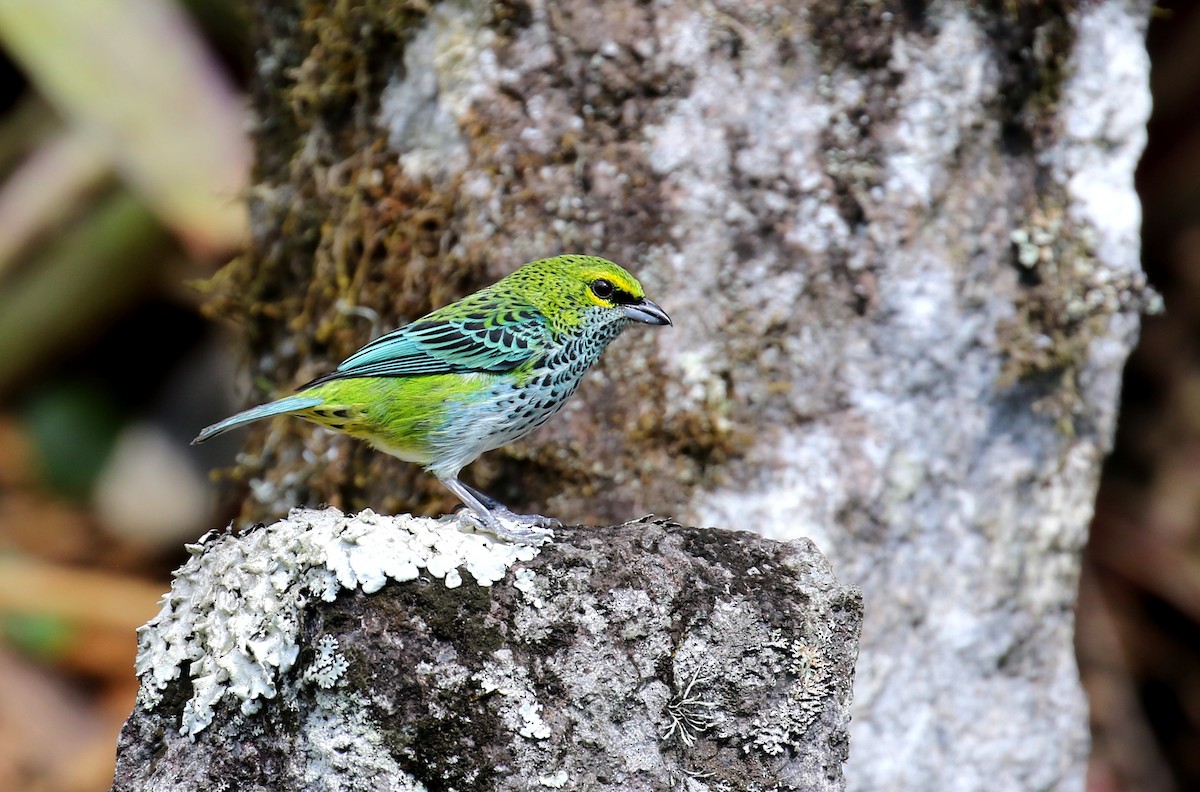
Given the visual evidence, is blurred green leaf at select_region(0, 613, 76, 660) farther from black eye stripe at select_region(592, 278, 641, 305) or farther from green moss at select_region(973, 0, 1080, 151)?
green moss at select_region(973, 0, 1080, 151)

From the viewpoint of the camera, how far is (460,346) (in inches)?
143

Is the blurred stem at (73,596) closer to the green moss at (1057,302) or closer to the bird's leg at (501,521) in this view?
the bird's leg at (501,521)

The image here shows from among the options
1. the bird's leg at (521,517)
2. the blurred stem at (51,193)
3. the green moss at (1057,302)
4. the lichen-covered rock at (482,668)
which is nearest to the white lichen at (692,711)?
A: the lichen-covered rock at (482,668)

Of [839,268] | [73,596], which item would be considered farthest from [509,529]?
[73,596]

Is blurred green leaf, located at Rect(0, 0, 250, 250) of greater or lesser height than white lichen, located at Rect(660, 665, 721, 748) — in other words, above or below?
above

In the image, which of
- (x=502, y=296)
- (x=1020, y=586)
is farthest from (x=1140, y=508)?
(x=502, y=296)

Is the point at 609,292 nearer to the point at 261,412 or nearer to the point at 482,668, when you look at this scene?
the point at 261,412

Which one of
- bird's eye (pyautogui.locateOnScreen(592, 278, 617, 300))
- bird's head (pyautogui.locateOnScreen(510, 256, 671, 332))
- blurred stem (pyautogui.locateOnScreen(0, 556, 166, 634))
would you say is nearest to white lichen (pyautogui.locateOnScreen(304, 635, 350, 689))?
bird's head (pyautogui.locateOnScreen(510, 256, 671, 332))

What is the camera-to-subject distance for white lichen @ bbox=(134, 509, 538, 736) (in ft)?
8.69

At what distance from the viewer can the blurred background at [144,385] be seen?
221 inches

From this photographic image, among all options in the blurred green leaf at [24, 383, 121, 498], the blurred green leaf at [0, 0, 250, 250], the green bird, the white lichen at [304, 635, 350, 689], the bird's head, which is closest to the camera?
the white lichen at [304, 635, 350, 689]

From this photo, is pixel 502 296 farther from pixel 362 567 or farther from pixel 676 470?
pixel 362 567

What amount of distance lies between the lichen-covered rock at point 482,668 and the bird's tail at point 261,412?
1.88 ft

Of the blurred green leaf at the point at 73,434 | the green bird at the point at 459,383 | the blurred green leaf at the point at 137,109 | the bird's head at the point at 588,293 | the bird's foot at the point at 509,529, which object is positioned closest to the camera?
the bird's foot at the point at 509,529
